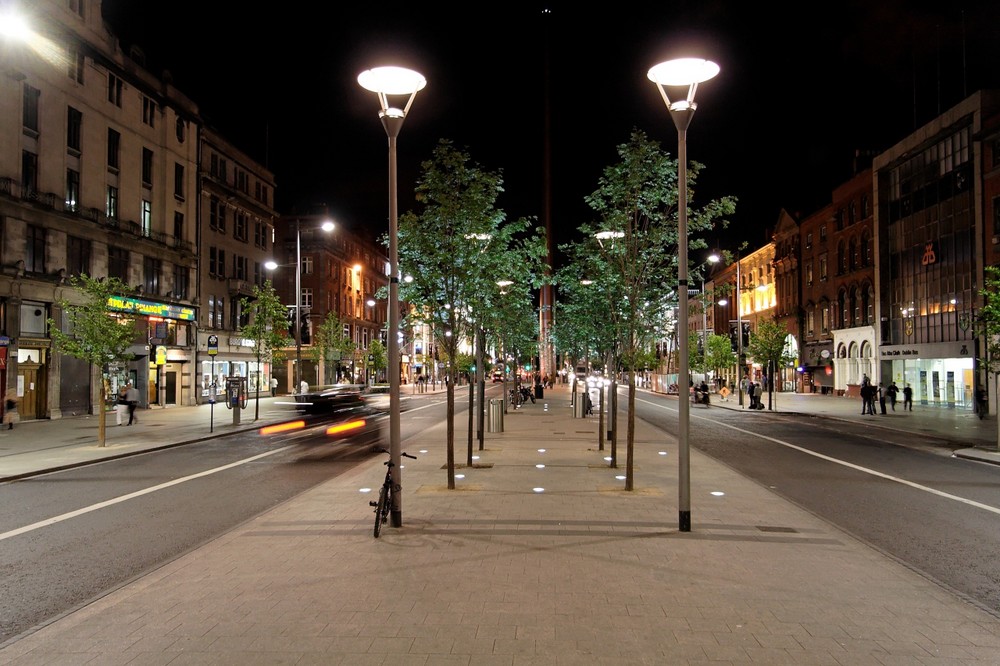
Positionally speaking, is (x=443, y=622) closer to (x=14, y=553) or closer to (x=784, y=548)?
(x=784, y=548)

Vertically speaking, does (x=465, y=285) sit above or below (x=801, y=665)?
above

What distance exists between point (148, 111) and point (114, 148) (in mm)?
4292

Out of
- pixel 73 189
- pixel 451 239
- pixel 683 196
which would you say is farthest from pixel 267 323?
pixel 683 196

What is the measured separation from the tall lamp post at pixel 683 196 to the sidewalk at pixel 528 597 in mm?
611

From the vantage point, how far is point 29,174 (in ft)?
98.2

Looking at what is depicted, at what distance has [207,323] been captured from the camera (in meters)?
45.6

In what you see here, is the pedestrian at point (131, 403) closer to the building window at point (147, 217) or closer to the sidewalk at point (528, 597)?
the building window at point (147, 217)

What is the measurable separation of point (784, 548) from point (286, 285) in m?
65.4

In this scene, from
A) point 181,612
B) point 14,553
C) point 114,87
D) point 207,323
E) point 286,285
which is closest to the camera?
point 181,612

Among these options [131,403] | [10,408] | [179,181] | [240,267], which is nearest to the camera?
[10,408]

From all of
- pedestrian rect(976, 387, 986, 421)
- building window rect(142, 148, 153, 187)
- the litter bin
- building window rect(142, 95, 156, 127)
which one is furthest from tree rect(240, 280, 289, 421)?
pedestrian rect(976, 387, 986, 421)

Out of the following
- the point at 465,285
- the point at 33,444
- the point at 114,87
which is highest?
the point at 114,87

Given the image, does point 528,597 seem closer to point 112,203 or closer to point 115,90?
point 112,203

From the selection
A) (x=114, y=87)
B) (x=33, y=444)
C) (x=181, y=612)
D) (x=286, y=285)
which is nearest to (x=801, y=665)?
(x=181, y=612)
